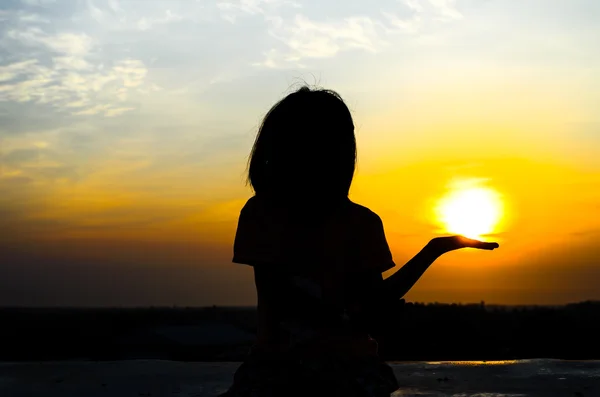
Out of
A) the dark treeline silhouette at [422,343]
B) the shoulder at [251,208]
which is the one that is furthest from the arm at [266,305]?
the dark treeline silhouette at [422,343]

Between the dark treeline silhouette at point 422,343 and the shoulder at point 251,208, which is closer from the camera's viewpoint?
the shoulder at point 251,208

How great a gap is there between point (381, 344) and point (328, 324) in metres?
0.24

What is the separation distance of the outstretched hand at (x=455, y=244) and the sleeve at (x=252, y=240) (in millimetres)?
549

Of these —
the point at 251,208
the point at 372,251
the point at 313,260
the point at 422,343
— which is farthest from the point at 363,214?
the point at 422,343

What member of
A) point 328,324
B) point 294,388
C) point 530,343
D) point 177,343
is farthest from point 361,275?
point 177,343

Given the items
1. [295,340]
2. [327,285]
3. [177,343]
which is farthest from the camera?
[177,343]

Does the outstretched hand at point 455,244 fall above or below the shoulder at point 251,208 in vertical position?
below

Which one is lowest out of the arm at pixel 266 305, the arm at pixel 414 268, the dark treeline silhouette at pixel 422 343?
the dark treeline silhouette at pixel 422 343

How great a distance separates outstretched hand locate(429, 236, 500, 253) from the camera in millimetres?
2201

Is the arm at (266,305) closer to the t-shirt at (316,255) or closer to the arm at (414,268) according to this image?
the t-shirt at (316,255)

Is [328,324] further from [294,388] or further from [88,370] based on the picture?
[88,370]

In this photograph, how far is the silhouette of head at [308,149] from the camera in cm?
246

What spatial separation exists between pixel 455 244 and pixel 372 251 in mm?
359

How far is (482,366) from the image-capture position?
25.1ft
